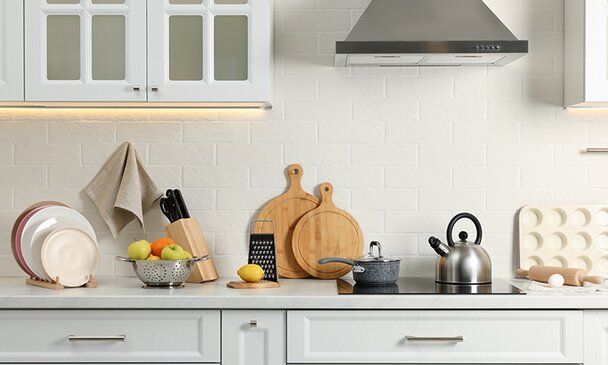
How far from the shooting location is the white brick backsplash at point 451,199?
342 cm

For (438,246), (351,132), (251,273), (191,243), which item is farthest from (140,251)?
(438,246)

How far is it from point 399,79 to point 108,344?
1574 millimetres

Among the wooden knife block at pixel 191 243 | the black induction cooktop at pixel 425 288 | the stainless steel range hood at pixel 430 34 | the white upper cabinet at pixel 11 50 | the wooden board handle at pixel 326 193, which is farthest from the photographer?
the wooden board handle at pixel 326 193

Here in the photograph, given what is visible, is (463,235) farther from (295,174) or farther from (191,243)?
(191,243)

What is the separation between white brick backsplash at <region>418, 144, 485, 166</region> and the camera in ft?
11.2

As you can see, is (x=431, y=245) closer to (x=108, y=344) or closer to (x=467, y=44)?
(x=467, y=44)

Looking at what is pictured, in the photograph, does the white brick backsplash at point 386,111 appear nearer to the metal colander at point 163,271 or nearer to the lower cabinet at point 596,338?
the metal colander at point 163,271

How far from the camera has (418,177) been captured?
3424 millimetres

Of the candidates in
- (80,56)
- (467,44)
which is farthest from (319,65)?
(80,56)

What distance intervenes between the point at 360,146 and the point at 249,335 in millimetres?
1011

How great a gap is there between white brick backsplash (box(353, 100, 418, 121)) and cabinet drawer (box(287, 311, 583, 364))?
95cm

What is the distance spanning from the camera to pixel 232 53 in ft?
10.2

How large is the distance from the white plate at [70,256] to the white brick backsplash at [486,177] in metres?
1.49

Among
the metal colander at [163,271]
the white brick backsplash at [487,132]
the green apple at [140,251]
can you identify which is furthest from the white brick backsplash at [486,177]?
the green apple at [140,251]
